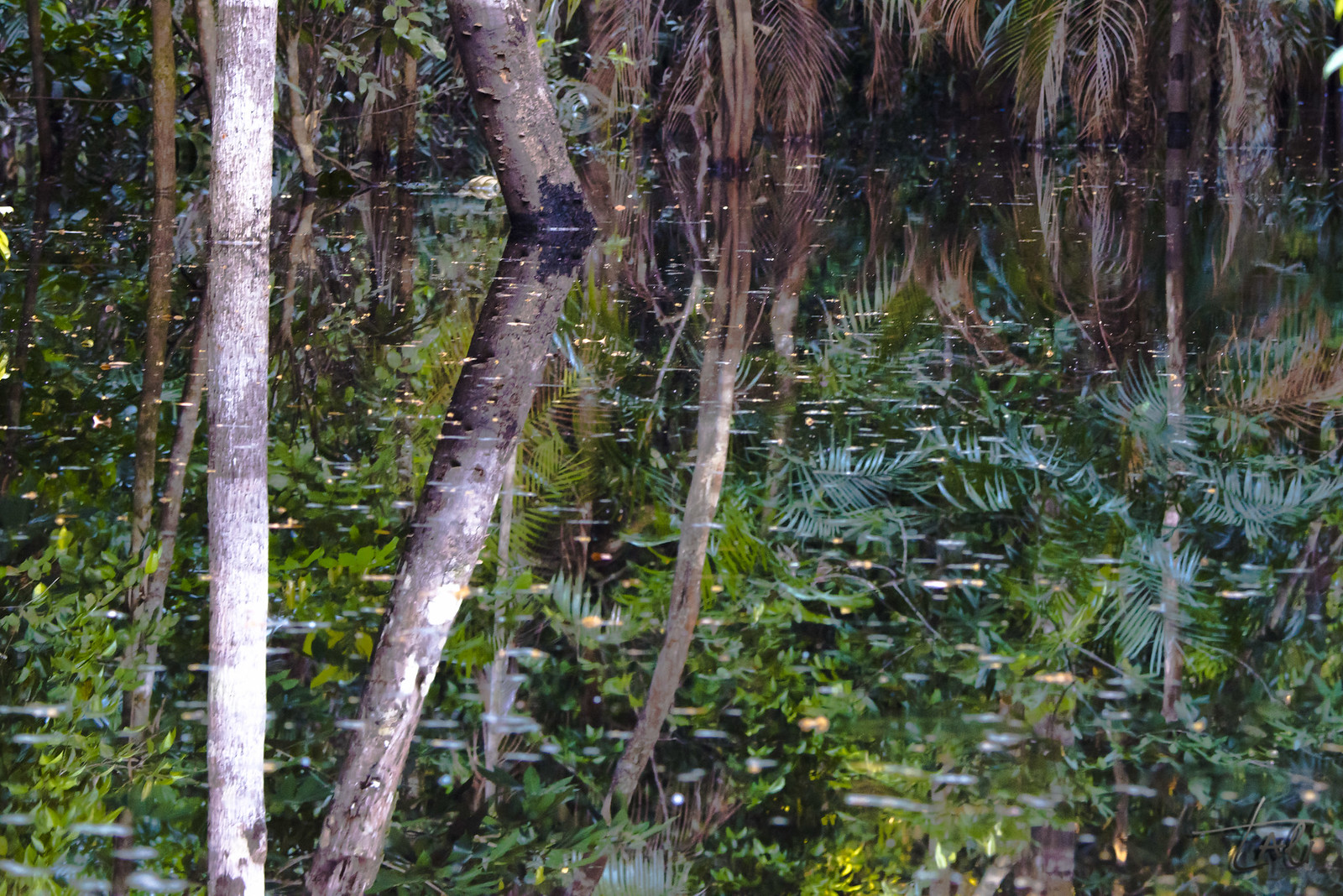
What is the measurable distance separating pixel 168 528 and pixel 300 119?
8256 millimetres

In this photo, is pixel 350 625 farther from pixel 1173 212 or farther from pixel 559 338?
pixel 1173 212

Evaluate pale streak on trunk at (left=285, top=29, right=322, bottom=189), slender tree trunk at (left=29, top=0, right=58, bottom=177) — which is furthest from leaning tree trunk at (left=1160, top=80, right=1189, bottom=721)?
slender tree trunk at (left=29, top=0, right=58, bottom=177)

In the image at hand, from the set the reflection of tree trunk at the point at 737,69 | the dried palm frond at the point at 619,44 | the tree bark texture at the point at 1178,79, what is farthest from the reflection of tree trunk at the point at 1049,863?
the tree bark texture at the point at 1178,79

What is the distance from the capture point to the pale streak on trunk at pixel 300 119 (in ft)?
36.7

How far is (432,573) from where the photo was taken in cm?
345

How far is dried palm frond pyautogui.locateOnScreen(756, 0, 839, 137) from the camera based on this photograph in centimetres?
1397

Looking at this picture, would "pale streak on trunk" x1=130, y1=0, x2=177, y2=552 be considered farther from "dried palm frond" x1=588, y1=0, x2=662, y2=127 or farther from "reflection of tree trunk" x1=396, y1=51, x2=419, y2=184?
"dried palm frond" x1=588, y1=0, x2=662, y2=127

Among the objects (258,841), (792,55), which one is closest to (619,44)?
(792,55)

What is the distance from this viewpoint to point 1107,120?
16.7 meters

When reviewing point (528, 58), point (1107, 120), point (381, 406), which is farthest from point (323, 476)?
point (1107, 120)

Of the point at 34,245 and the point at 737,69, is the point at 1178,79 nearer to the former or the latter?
the point at 737,69

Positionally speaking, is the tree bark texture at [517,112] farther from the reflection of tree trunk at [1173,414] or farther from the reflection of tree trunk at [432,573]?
the reflection of tree trunk at [1173,414]

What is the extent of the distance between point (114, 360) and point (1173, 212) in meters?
7.51

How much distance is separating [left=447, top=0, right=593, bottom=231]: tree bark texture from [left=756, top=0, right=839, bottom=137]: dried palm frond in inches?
204
